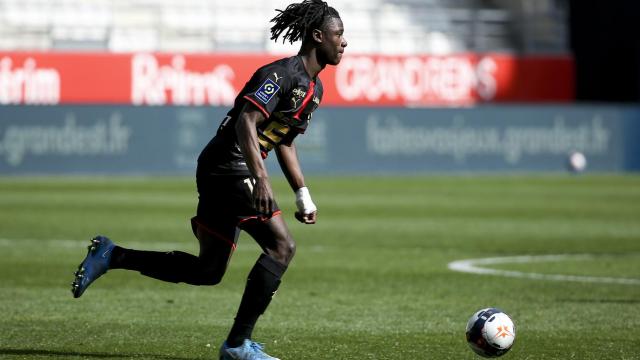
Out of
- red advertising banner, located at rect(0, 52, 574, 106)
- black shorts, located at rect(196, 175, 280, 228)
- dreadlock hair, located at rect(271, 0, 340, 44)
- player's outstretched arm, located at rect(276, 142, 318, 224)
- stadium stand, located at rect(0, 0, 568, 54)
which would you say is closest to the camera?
player's outstretched arm, located at rect(276, 142, 318, 224)

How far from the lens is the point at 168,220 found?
1884cm

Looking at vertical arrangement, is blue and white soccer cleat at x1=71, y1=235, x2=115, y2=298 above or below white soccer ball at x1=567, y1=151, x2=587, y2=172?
above

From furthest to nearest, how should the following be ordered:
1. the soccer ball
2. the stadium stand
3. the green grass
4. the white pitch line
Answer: the stadium stand
the white pitch line
the green grass
the soccer ball

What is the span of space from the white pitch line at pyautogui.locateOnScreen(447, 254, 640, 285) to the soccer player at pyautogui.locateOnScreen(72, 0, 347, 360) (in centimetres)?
532

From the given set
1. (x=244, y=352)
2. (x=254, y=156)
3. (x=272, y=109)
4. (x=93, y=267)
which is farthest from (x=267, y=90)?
(x=93, y=267)

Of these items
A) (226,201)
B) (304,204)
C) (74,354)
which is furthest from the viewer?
(74,354)

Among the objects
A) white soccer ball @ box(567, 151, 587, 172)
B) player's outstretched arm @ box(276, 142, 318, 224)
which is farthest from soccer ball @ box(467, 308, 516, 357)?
white soccer ball @ box(567, 151, 587, 172)


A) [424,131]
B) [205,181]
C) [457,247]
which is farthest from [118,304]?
[424,131]

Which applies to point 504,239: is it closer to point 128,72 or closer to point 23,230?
point 23,230

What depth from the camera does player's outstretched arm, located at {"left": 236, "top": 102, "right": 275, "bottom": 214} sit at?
6.77 m

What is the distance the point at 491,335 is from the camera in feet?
23.0

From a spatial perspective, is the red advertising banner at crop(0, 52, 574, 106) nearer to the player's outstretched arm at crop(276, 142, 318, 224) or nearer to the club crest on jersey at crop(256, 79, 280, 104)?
the player's outstretched arm at crop(276, 142, 318, 224)

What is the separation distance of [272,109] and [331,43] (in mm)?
567

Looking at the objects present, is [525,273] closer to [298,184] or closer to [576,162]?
[298,184]
